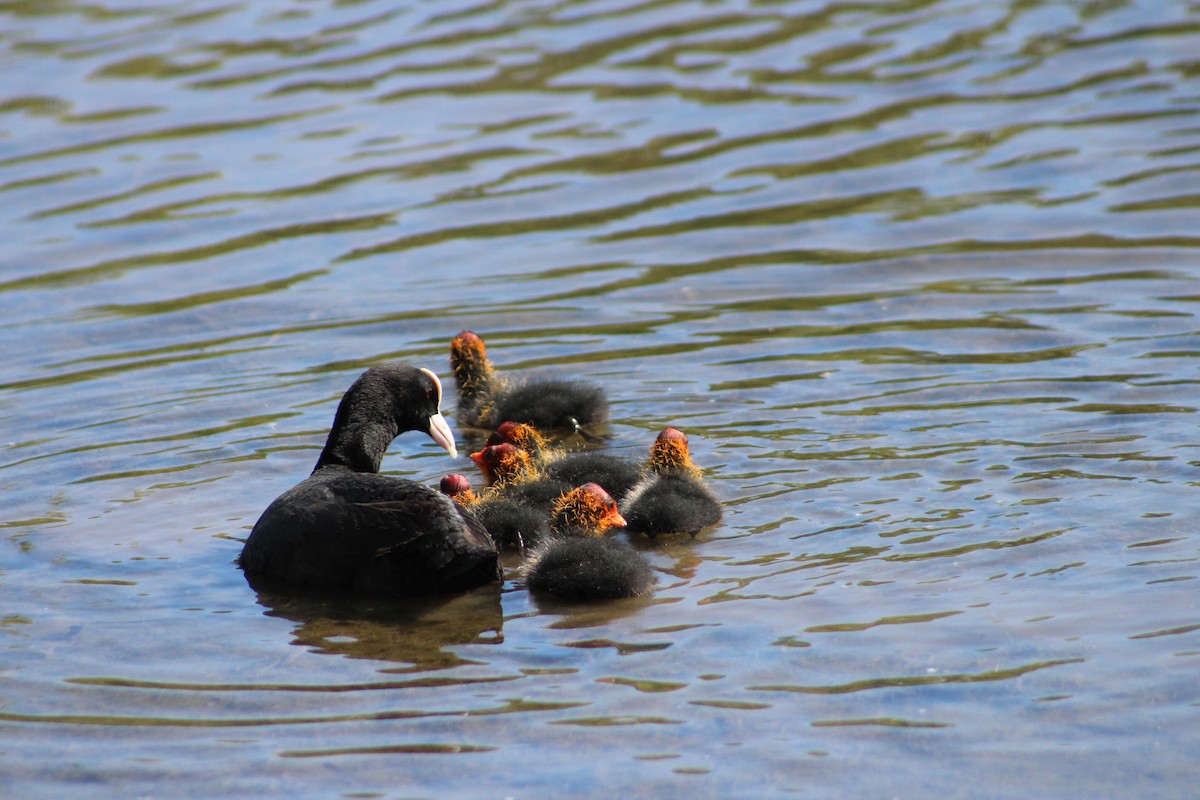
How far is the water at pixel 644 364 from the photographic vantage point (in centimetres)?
510

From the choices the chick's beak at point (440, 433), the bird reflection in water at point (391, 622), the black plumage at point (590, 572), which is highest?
the chick's beak at point (440, 433)

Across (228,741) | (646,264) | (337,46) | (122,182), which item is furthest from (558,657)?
(337,46)

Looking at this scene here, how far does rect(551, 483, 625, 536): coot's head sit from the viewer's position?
22.0 ft

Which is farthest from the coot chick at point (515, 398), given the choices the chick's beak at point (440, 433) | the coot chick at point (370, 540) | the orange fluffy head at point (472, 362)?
the coot chick at point (370, 540)

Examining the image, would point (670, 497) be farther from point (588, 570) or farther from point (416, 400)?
point (416, 400)

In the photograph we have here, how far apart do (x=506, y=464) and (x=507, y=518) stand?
2.04ft

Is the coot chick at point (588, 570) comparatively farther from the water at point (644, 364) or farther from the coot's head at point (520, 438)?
the coot's head at point (520, 438)

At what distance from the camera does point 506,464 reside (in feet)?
24.3

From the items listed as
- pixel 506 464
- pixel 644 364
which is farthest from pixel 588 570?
pixel 644 364

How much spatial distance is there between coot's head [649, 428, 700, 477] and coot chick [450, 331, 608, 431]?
3.55 feet

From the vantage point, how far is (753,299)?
10.0m

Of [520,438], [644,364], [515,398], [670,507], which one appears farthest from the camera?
[644,364]

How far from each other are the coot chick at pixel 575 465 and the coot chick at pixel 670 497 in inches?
4.2

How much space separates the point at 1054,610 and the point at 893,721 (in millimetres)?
1009
